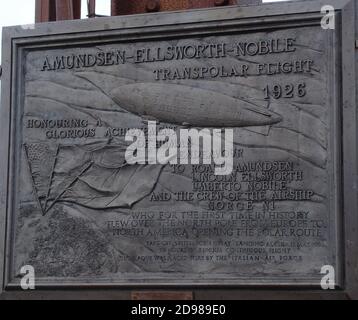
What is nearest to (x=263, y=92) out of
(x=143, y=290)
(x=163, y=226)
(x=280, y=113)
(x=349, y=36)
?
(x=280, y=113)

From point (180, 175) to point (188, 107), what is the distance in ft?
1.77

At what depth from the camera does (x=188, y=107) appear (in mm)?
6285

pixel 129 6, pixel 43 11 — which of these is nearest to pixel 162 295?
pixel 129 6

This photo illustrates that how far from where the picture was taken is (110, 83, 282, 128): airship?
243 inches

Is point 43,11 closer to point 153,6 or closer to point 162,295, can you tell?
point 153,6

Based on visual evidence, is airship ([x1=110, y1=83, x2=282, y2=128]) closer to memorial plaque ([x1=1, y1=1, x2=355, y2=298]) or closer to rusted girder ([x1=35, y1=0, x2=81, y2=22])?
memorial plaque ([x1=1, y1=1, x2=355, y2=298])

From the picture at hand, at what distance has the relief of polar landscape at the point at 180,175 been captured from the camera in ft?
19.7

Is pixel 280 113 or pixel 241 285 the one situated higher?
pixel 280 113

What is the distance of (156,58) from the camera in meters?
6.48

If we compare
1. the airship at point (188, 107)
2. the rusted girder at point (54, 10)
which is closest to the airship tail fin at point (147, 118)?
the airship at point (188, 107)

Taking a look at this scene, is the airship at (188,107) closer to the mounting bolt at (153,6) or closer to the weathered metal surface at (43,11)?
the mounting bolt at (153,6)

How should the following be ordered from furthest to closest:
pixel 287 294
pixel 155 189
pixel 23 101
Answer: pixel 23 101 < pixel 155 189 < pixel 287 294
